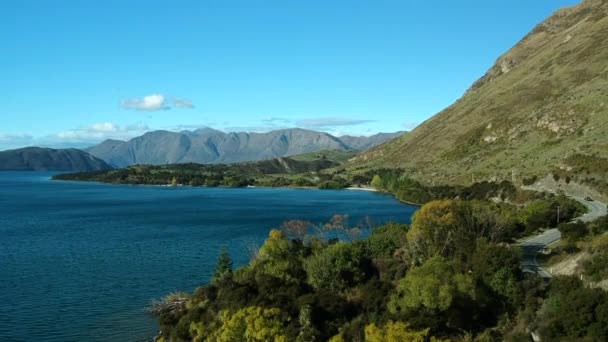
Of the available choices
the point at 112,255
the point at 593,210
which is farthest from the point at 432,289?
the point at 112,255

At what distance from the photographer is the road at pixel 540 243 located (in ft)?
165

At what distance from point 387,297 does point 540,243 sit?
25858mm

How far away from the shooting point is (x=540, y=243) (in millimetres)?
63438

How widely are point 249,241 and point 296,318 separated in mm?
52376

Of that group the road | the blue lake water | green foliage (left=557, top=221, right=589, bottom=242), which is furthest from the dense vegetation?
the blue lake water

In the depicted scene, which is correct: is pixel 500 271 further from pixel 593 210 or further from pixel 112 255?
pixel 112 255

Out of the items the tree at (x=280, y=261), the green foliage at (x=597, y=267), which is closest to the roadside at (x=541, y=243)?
the green foliage at (x=597, y=267)

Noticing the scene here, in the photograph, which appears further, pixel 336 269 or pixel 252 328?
pixel 336 269

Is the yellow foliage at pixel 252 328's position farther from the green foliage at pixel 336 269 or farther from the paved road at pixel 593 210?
the paved road at pixel 593 210

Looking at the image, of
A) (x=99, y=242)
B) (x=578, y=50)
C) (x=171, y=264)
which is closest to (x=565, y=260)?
(x=171, y=264)

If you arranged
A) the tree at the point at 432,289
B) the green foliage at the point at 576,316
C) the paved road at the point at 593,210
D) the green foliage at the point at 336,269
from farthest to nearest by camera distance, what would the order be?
the paved road at the point at 593,210, the green foliage at the point at 336,269, the tree at the point at 432,289, the green foliage at the point at 576,316

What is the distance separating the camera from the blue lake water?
5450cm

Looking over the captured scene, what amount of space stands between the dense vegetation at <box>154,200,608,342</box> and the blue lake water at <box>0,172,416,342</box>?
25.6 feet

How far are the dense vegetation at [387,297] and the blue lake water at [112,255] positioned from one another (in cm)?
781
